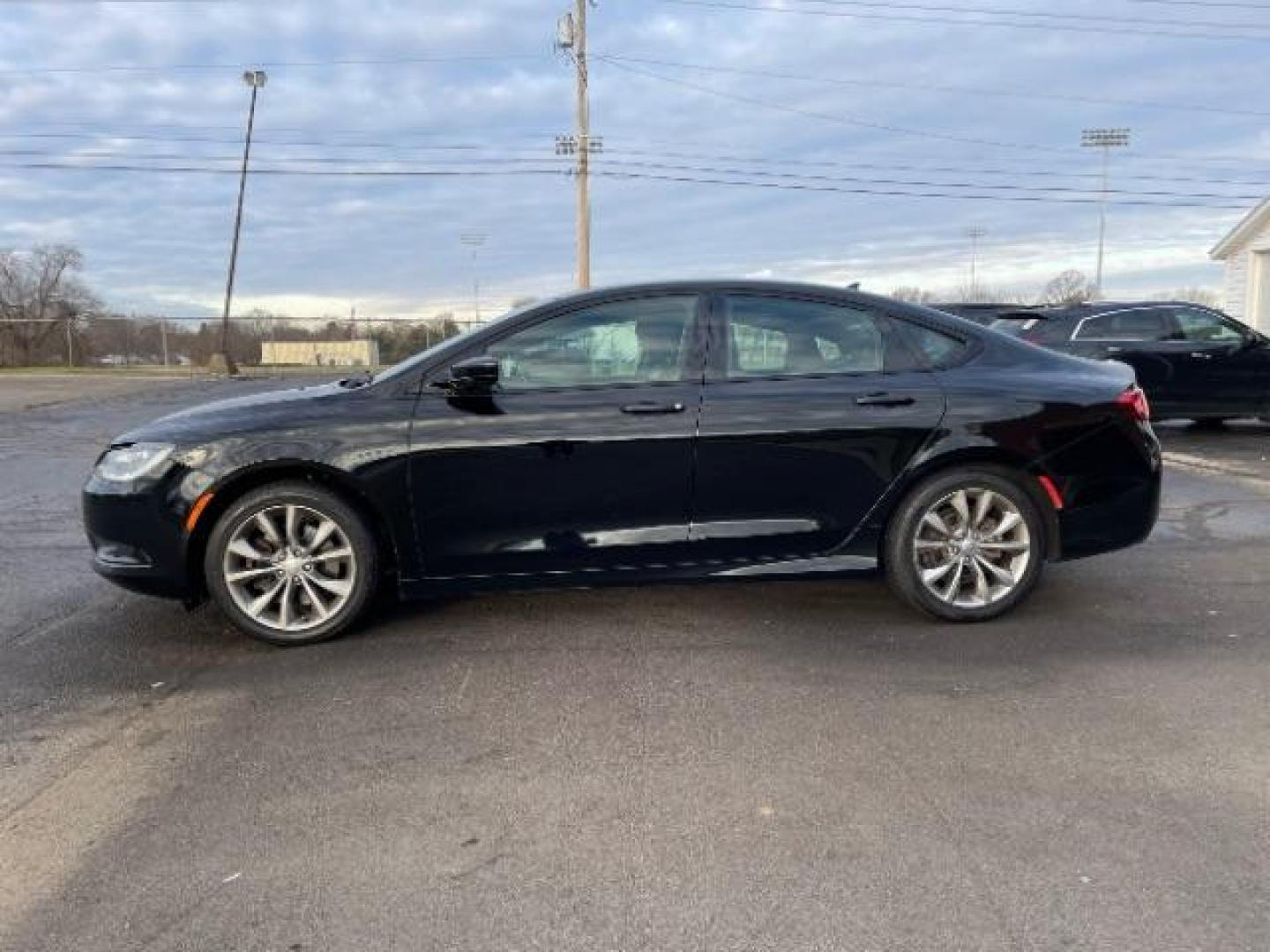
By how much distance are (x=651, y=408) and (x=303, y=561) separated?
5.59ft

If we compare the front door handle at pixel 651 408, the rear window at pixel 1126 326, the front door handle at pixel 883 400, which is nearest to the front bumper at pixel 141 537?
the front door handle at pixel 651 408

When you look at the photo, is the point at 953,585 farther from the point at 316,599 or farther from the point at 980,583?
the point at 316,599

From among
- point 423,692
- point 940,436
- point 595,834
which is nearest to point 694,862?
point 595,834

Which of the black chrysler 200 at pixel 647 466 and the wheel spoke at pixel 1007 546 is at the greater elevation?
the black chrysler 200 at pixel 647 466

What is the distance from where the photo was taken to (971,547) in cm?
474

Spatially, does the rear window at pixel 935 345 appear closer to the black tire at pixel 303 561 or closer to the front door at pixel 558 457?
the front door at pixel 558 457

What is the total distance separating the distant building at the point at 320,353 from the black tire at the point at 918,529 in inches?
1430

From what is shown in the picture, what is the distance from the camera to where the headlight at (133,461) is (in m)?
4.38

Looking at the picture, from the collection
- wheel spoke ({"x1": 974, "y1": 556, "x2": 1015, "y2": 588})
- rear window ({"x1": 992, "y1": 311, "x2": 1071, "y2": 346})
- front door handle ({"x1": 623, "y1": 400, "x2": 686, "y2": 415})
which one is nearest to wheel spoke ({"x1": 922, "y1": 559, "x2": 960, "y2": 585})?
wheel spoke ({"x1": 974, "y1": 556, "x2": 1015, "y2": 588})

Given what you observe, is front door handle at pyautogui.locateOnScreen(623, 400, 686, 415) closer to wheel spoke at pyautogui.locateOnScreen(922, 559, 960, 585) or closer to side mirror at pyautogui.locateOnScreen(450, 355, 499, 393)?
side mirror at pyautogui.locateOnScreen(450, 355, 499, 393)

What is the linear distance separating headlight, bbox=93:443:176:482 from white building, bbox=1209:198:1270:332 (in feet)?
79.0

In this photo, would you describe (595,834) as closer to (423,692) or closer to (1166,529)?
(423,692)

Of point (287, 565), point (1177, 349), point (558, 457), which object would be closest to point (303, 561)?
point (287, 565)

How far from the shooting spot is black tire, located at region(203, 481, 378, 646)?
438 centimetres
